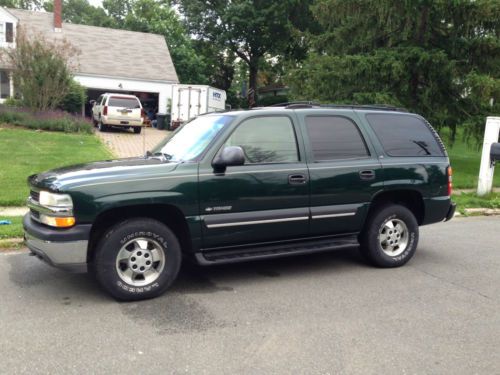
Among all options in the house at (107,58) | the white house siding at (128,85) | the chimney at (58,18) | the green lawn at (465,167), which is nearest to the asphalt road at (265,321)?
the green lawn at (465,167)

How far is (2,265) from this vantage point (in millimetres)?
5875

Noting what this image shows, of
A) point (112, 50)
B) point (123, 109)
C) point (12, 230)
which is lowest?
point (12, 230)

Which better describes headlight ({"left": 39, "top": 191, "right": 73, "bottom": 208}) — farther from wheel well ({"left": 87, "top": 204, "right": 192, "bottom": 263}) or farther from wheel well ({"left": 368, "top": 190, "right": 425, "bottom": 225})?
wheel well ({"left": 368, "top": 190, "right": 425, "bottom": 225})

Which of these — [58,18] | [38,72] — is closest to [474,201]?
[38,72]

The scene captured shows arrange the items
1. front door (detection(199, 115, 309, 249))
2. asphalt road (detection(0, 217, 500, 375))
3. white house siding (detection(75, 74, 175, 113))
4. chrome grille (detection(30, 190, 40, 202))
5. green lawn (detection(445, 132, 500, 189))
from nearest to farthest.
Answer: asphalt road (detection(0, 217, 500, 375))
chrome grille (detection(30, 190, 40, 202))
front door (detection(199, 115, 309, 249))
green lawn (detection(445, 132, 500, 189))
white house siding (detection(75, 74, 175, 113))

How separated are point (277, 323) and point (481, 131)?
12638 mm

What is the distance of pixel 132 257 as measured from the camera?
4.79m

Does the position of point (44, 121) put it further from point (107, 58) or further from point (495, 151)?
point (495, 151)

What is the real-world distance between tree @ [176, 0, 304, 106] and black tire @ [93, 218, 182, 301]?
33.2 metres

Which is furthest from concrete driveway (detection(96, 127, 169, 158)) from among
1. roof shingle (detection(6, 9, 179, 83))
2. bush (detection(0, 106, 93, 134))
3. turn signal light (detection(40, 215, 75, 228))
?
turn signal light (detection(40, 215, 75, 228))

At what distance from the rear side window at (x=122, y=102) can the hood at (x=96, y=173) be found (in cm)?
1808

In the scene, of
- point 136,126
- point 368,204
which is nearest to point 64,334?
point 368,204

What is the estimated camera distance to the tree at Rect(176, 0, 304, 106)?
121 feet

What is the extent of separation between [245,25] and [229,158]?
3514 cm
